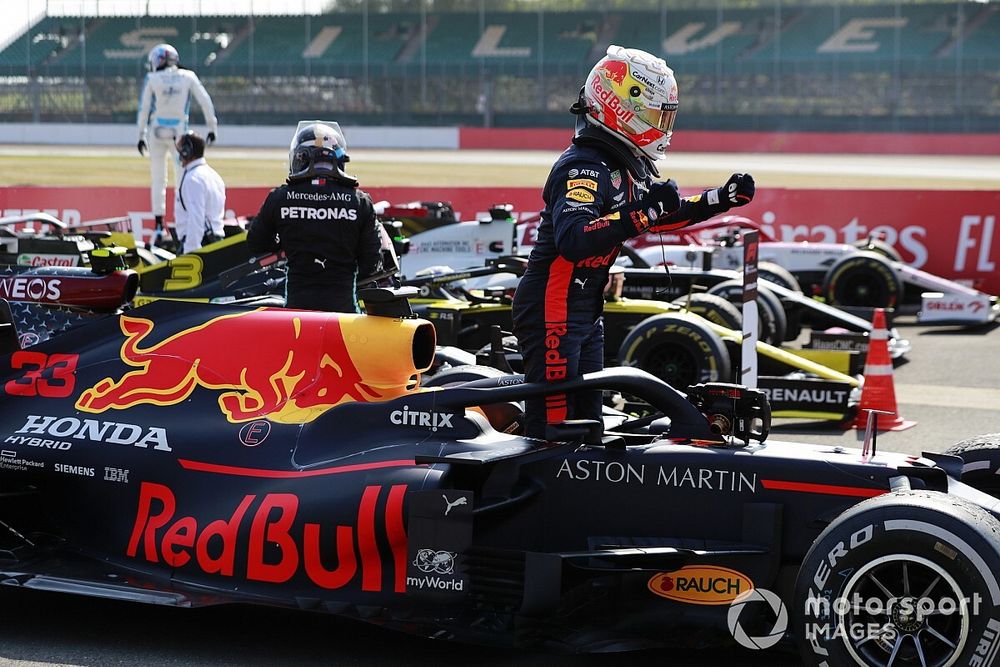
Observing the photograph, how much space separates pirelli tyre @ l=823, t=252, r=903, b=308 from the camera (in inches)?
530

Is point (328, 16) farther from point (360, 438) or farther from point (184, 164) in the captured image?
point (360, 438)

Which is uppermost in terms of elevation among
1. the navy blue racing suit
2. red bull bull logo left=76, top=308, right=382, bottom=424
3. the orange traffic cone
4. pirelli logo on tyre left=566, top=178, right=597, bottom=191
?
pirelli logo on tyre left=566, top=178, right=597, bottom=191

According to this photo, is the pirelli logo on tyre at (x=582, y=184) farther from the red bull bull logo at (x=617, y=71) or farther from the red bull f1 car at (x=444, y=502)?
the red bull f1 car at (x=444, y=502)

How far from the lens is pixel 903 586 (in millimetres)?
3678

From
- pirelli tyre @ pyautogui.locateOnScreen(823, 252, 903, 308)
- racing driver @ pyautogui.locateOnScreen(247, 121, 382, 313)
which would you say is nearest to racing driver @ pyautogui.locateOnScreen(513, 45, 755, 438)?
racing driver @ pyautogui.locateOnScreen(247, 121, 382, 313)

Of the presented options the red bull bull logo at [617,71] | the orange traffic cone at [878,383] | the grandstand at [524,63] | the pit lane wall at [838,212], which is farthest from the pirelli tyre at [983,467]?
the grandstand at [524,63]

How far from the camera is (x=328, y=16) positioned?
184ft

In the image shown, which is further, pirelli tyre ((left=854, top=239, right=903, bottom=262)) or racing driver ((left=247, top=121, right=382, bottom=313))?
pirelli tyre ((left=854, top=239, right=903, bottom=262))

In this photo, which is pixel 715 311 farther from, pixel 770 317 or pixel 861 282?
pixel 861 282

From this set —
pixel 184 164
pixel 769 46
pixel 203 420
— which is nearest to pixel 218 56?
pixel 769 46

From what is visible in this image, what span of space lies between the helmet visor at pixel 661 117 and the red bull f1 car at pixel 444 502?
2.94 ft

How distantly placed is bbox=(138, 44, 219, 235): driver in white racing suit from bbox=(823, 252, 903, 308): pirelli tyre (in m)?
6.94

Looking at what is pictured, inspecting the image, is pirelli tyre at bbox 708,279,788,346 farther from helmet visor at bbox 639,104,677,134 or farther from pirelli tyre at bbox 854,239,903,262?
helmet visor at bbox 639,104,677,134

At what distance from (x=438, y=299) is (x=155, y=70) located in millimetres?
6390
